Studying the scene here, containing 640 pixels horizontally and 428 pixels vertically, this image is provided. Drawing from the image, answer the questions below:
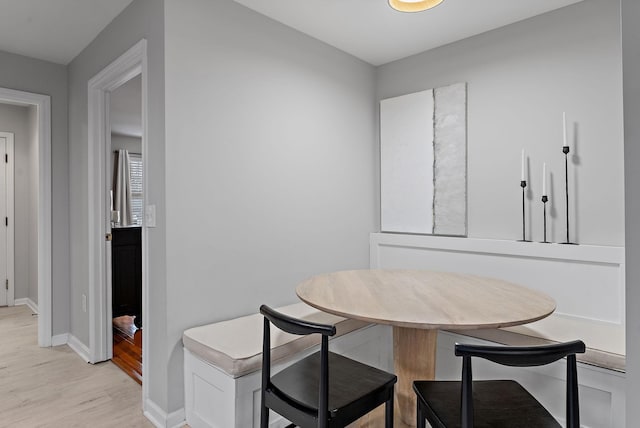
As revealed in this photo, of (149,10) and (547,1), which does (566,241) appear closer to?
(547,1)

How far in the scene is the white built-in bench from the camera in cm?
170

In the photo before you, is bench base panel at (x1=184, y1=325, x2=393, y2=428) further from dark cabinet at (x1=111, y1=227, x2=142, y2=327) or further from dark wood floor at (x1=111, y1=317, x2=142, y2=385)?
dark cabinet at (x1=111, y1=227, x2=142, y2=327)

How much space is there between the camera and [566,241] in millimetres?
2352

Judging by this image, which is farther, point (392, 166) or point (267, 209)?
point (392, 166)

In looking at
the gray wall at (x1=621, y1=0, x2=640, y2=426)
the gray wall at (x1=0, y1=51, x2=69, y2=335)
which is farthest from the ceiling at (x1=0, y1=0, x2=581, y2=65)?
the gray wall at (x1=621, y1=0, x2=640, y2=426)

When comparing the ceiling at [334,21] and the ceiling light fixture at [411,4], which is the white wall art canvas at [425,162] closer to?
the ceiling at [334,21]

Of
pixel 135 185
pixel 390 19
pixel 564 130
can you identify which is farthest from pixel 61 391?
pixel 135 185

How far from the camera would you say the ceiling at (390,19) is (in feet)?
7.57

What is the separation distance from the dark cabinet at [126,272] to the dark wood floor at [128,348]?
6.0 inches

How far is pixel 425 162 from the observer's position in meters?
3.00

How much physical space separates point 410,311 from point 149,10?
2077 millimetres

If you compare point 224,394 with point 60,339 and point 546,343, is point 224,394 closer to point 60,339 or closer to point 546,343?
point 546,343

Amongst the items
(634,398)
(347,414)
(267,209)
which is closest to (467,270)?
(267,209)

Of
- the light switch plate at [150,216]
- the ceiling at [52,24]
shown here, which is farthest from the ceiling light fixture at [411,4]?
the light switch plate at [150,216]
